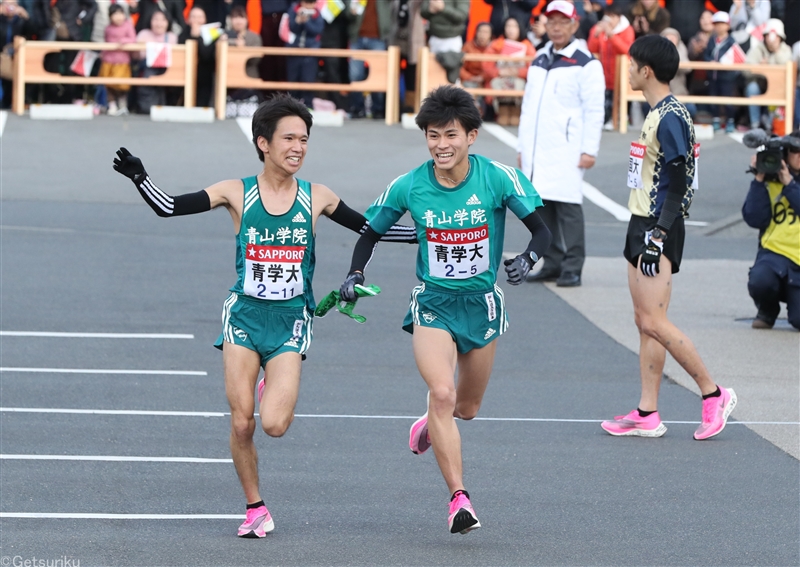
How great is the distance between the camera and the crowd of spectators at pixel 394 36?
2203 cm

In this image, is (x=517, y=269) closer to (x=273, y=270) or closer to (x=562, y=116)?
(x=273, y=270)

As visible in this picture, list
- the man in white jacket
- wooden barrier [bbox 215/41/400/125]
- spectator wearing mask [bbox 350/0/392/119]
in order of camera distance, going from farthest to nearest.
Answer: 1. spectator wearing mask [bbox 350/0/392/119]
2. wooden barrier [bbox 215/41/400/125]
3. the man in white jacket

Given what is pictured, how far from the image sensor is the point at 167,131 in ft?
71.1

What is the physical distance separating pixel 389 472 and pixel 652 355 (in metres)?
1.72

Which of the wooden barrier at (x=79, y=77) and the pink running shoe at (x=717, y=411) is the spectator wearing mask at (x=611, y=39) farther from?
the pink running shoe at (x=717, y=411)

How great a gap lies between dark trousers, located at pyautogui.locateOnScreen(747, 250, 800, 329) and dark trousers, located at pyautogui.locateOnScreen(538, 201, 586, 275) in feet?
6.28

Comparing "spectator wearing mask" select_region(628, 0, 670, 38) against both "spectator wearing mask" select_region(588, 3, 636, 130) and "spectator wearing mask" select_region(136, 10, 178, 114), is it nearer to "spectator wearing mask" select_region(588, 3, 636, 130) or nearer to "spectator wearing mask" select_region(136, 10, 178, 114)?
"spectator wearing mask" select_region(588, 3, 636, 130)

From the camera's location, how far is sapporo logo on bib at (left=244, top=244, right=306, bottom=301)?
6062 mm

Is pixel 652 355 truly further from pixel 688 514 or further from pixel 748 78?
pixel 748 78

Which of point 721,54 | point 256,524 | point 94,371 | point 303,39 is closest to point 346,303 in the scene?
point 256,524

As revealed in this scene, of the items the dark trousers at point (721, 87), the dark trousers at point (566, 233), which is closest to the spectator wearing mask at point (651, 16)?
the dark trousers at point (721, 87)

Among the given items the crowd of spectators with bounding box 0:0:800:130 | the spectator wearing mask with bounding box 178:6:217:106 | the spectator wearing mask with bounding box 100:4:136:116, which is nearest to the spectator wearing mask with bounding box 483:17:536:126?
the crowd of spectators with bounding box 0:0:800:130

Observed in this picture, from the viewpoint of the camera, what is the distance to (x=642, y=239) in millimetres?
7746

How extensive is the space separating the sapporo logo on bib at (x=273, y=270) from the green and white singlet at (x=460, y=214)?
1.62 ft
